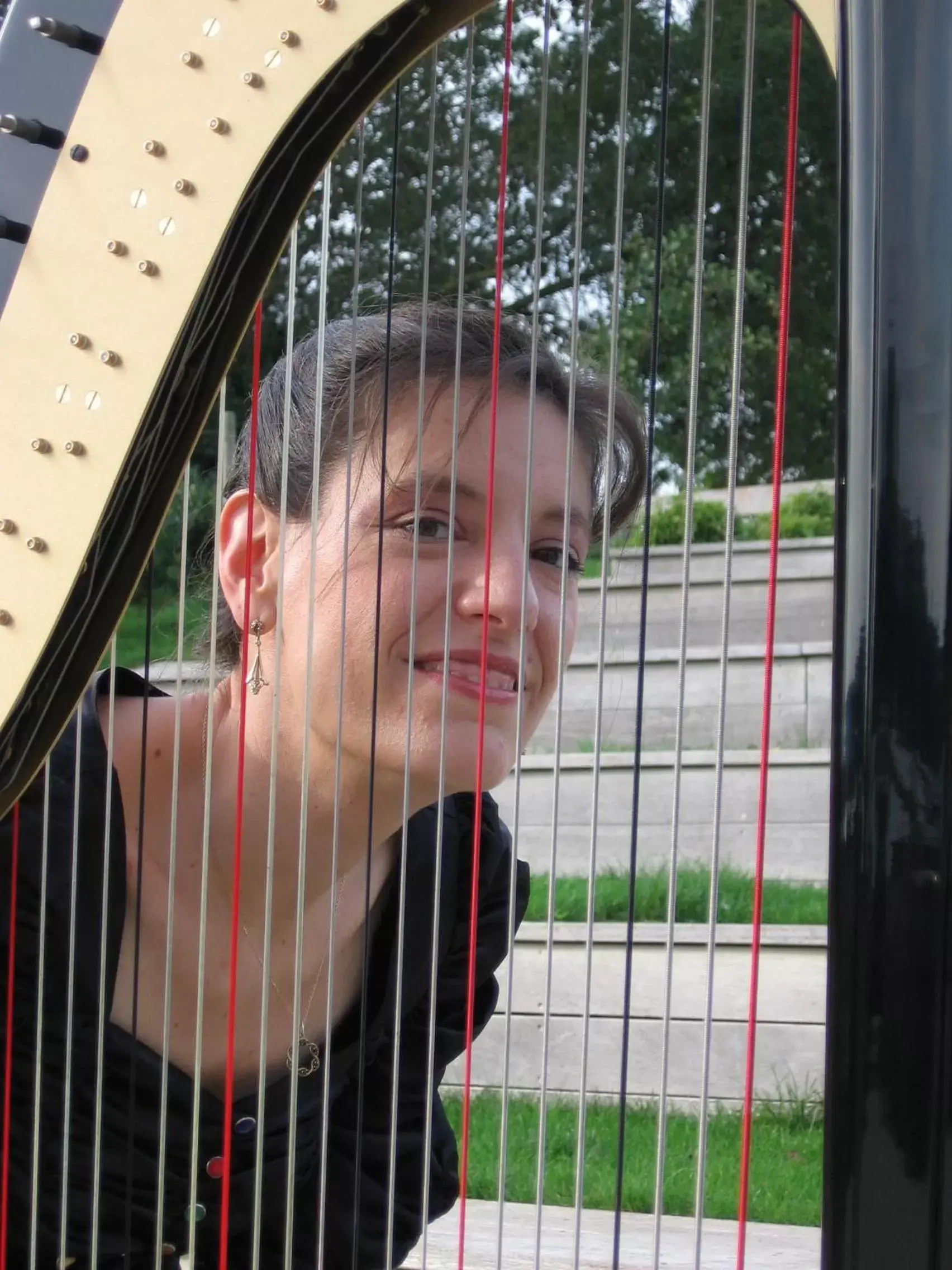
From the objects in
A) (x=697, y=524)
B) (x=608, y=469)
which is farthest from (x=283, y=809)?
(x=697, y=524)

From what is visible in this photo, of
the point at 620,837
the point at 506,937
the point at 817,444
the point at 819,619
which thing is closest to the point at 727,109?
the point at 817,444

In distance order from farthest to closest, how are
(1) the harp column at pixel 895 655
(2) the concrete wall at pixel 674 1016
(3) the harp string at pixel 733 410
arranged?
(2) the concrete wall at pixel 674 1016 < (3) the harp string at pixel 733 410 < (1) the harp column at pixel 895 655

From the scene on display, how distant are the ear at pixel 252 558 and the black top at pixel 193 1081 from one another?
0.11 metres

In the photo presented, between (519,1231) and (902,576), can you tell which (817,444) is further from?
(902,576)

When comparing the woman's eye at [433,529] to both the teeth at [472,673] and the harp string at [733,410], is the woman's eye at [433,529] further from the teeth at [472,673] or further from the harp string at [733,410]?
the harp string at [733,410]

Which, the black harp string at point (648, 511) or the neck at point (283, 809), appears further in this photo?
the neck at point (283, 809)

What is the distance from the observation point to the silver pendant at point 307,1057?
116 centimetres

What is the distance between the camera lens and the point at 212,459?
131 inches

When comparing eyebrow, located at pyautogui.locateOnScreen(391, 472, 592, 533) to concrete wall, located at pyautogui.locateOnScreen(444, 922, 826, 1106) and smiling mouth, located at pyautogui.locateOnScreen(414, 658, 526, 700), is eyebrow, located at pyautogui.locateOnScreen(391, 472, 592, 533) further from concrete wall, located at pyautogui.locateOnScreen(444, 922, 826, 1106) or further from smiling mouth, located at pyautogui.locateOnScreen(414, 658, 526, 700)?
concrete wall, located at pyautogui.locateOnScreen(444, 922, 826, 1106)

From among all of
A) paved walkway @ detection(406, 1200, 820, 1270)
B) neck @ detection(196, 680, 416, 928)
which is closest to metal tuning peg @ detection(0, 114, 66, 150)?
neck @ detection(196, 680, 416, 928)

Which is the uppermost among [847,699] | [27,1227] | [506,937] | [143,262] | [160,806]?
[143,262]

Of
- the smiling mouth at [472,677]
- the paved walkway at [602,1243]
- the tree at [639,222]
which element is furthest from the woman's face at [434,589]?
the tree at [639,222]

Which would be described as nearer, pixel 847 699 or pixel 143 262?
pixel 847 699

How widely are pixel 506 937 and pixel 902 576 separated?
0.90 meters
